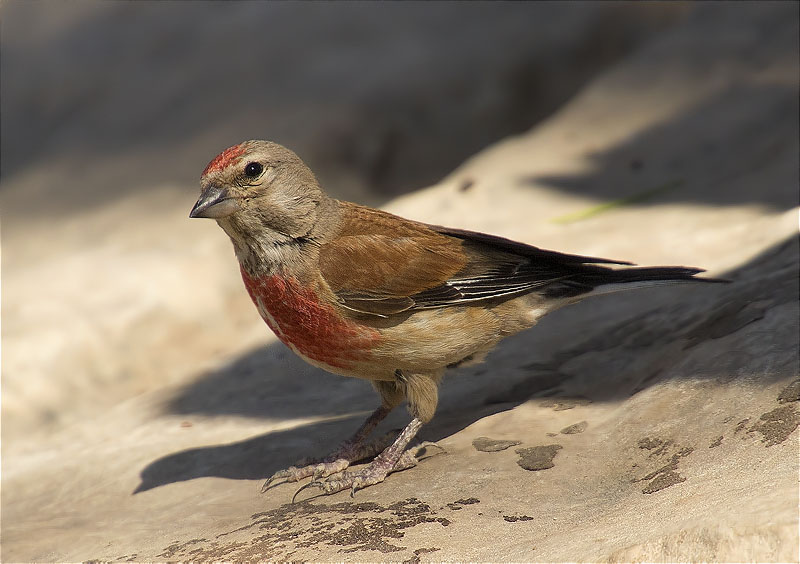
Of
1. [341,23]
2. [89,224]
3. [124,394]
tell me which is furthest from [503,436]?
[341,23]

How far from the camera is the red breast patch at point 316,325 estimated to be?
3498 millimetres

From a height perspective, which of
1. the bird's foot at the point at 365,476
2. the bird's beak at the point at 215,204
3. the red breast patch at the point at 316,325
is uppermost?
the bird's beak at the point at 215,204

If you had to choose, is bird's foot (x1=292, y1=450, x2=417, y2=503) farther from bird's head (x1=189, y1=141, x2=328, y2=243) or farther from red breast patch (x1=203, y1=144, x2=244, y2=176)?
red breast patch (x1=203, y1=144, x2=244, y2=176)

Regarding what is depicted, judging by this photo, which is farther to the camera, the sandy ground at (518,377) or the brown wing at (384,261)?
the brown wing at (384,261)

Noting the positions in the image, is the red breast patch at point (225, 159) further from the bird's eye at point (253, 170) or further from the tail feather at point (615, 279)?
the tail feather at point (615, 279)

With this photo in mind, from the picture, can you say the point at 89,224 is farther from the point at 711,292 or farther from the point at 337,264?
the point at 711,292

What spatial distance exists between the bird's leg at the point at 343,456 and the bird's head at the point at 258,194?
88 cm

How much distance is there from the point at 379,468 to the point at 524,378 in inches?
40.3

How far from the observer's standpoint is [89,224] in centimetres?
693

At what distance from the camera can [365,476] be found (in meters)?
3.54

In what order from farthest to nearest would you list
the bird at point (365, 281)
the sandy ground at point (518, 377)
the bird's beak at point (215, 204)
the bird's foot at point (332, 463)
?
the bird's foot at point (332, 463)
the bird at point (365, 281)
the bird's beak at point (215, 204)
the sandy ground at point (518, 377)

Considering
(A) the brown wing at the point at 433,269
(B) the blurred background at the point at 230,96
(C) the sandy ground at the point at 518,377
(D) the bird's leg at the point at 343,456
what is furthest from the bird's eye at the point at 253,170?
(B) the blurred background at the point at 230,96

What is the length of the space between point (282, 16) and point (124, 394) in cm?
392

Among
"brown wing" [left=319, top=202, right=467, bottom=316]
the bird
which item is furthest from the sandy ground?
"brown wing" [left=319, top=202, right=467, bottom=316]
